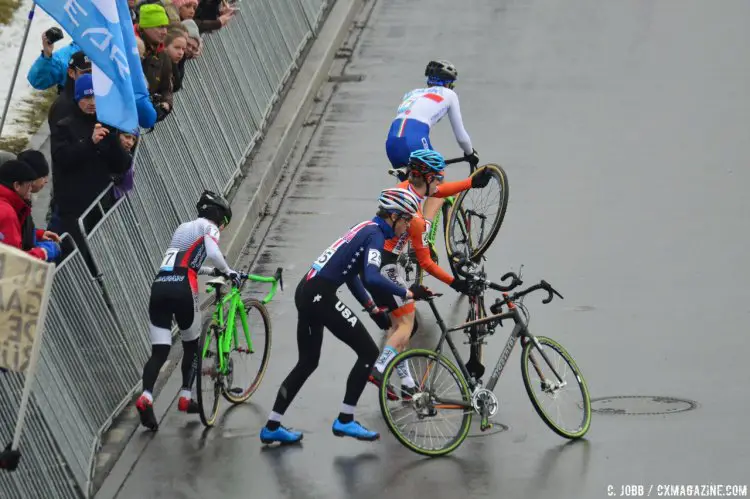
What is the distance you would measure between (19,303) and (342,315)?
3.42 metres

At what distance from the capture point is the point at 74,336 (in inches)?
454

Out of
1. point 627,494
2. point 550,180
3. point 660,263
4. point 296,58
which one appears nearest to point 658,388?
point 627,494

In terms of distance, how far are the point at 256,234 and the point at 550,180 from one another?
3609mm

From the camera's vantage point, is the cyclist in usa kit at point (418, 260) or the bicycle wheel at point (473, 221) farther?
the bicycle wheel at point (473, 221)

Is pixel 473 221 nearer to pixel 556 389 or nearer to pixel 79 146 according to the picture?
pixel 556 389

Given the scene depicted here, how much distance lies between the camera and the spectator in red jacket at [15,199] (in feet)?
35.4

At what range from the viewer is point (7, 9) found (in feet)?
66.7

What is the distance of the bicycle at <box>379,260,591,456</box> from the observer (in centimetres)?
1157

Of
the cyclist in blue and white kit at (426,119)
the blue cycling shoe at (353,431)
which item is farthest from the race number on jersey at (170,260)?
the cyclist in blue and white kit at (426,119)

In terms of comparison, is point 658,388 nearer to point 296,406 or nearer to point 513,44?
point 296,406

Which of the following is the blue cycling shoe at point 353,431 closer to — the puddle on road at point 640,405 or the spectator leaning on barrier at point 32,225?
the puddle on road at point 640,405

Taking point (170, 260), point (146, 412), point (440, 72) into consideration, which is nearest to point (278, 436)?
point (146, 412)

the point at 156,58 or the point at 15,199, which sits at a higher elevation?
the point at 15,199

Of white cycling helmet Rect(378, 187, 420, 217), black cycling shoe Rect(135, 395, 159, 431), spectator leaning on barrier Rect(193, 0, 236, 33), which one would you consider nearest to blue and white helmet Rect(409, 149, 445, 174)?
white cycling helmet Rect(378, 187, 420, 217)
